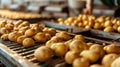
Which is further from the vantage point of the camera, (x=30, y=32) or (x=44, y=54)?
(x=30, y=32)

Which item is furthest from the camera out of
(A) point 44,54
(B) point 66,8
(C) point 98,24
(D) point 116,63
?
(B) point 66,8

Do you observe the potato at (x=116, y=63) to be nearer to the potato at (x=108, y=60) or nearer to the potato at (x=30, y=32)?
the potato at (x=108, y=60)

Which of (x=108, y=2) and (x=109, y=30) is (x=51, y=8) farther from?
(x=109, y=30)

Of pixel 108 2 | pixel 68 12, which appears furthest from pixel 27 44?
pixel 68 12

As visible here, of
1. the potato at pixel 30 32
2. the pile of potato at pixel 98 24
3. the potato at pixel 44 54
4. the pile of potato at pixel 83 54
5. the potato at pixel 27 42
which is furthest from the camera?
the pile of potato at pixel 98 24

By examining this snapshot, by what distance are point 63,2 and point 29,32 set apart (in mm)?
5531

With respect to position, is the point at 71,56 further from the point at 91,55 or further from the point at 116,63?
the point at 116,63

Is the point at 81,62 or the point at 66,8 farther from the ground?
the point at 66,8

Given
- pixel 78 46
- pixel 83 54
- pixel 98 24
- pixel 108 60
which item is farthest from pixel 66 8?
pixel 108 60

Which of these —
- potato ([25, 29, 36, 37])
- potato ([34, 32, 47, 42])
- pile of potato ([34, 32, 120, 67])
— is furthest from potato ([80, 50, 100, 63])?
potato ([25, 29, 36, 37])

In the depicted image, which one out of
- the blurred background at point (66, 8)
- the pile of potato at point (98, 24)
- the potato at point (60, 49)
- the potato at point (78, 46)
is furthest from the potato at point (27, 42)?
the blurred background at point (66, 8)

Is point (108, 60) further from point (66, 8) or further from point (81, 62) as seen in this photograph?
point (66, 8)

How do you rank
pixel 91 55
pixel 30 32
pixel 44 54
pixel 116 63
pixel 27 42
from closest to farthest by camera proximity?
pixel 116 63 → pixel 91 55 → pixel 44 54 → pixel 27 42 → pixel 30 32

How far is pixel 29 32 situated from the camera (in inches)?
80.4
